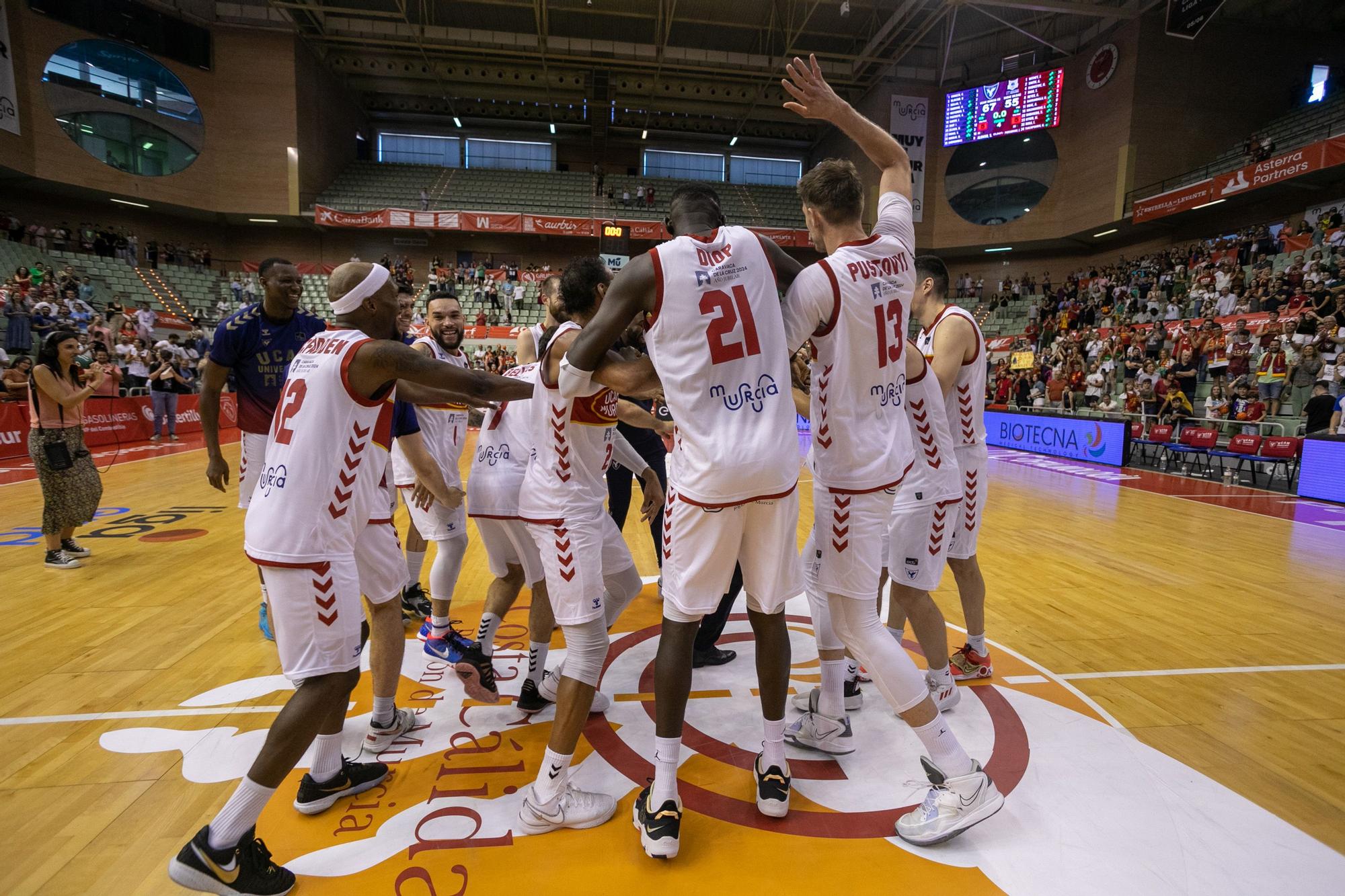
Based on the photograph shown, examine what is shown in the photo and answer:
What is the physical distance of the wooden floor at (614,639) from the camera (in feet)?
8.14

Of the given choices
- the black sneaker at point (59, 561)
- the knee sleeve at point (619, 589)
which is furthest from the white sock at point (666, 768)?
the black sneaker at point (59, 561)

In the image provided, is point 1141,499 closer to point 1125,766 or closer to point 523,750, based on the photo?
point 1125,766

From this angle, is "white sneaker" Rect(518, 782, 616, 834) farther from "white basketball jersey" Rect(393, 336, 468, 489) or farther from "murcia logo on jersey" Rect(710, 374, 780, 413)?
"white basketball jersey" Rect(393, 336, 468, 489)

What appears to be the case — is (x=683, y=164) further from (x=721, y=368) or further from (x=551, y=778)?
(x=551, y=778)

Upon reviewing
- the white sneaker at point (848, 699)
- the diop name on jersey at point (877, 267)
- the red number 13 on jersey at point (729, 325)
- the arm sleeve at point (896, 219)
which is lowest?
the white sneaker at point (848, 699)

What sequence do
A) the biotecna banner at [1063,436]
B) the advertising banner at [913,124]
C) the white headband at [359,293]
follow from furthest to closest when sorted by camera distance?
1. the advertising banner at [913,124]
2. the biotecna banner at [1063,436]
3. the white headband at [359,293]

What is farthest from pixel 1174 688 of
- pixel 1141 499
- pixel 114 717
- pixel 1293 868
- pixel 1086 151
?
pixel 1086 151

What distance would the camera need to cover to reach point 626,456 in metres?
3.50

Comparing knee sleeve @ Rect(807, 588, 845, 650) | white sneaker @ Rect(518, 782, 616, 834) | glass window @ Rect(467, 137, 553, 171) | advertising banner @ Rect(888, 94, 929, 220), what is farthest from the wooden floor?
glass window @ Rect(467, 137, 553, 171)

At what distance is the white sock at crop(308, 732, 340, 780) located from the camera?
2580 millimetres

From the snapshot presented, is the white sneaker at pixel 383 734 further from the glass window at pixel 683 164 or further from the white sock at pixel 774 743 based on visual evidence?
the glass window at pixel 683 164

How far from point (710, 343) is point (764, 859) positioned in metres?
1.84

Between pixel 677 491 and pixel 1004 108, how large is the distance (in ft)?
105

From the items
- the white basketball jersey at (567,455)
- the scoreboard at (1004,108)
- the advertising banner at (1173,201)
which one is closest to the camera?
the white basketball jersey at (567,455)
